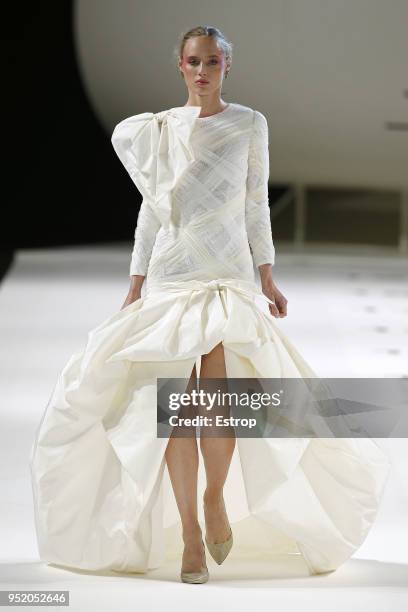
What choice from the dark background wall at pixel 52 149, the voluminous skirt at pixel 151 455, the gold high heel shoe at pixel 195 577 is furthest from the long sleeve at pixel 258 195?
the dark background wall at pixel 52 149

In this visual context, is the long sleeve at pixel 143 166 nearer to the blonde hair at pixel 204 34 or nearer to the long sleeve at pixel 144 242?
the long sleeve at pixel 144 242

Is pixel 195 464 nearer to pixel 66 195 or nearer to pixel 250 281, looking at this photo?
pixel 250 281

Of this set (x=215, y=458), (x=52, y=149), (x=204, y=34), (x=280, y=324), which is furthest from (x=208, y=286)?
(x=52, y=149)

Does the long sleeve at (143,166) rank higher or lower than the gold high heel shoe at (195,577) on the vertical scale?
higher

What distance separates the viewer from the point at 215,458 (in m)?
2.15

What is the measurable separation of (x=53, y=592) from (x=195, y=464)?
302 millimetres

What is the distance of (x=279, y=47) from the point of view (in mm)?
7910

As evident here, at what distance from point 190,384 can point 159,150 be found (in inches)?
16.5

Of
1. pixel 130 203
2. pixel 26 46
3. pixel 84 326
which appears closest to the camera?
pixel 84 326

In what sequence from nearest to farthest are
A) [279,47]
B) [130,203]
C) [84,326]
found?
1. [84,326]
2. [279,47]
3. [130,203]

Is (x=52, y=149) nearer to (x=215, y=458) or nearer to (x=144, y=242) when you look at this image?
(x=144, y=242)

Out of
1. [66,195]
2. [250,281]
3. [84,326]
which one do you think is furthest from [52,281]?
[250,281]

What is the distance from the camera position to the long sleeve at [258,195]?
2.28 metres

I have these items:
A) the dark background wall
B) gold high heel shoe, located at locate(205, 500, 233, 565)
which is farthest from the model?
the dark background wall
